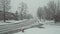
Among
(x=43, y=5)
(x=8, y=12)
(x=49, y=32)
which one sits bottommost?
(x=49, y=32)

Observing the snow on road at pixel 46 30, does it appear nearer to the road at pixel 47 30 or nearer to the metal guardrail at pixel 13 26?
the road at pixel 47 30

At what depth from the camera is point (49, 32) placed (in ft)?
9.59

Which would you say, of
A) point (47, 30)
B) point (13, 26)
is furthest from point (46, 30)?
point (13, 26)

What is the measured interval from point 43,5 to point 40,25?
0.60m

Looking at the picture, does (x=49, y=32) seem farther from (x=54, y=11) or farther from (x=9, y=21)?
(x=9, y=21)

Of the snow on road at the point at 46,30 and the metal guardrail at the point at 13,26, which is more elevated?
the metal guardrail at the point at 13,26

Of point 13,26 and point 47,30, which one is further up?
point 13,26

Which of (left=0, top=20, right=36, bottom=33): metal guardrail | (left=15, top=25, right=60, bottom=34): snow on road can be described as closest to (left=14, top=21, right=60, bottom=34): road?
(left=15, top=25, right=60, bottom=34): snow on road

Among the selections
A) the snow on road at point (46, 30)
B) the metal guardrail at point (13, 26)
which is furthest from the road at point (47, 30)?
the metal guardrail at point (13, 26)

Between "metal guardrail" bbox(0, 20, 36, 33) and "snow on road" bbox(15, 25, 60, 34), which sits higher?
"metal guardrail" bbox(0, 20, 36, 33)

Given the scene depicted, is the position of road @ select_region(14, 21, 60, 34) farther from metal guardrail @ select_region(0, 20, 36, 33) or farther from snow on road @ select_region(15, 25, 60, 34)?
metal guardrail @ select_region(0, 20, 36, 33)

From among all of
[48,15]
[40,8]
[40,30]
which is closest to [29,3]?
[40,8]

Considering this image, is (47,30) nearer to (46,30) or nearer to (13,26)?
(46,30)

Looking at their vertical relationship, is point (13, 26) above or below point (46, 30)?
above
